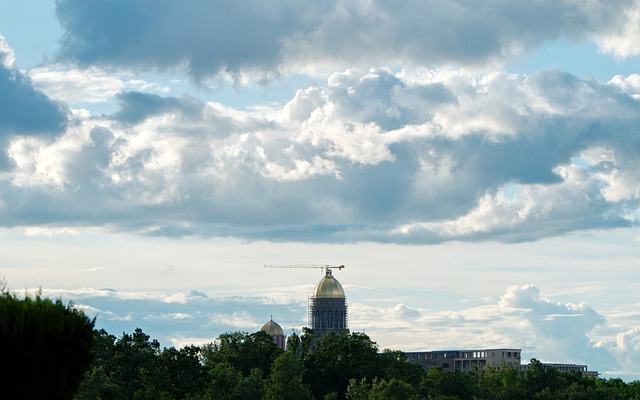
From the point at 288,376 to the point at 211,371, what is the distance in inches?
390

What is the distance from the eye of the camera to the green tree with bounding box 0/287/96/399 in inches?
2092

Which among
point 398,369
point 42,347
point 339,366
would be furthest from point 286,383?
point 42,347

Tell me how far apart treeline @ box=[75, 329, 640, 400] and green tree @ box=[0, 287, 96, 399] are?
52.7m

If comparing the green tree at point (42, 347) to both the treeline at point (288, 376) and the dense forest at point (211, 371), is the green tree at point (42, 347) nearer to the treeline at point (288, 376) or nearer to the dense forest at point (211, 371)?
the dense forest at point (211, 371)

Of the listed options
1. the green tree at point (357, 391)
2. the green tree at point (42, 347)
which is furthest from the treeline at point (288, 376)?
the green tree at point (42, 347)

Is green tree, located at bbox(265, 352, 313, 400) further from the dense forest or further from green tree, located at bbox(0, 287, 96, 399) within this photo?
green tree, located at bbox(0, 287, 96, 399)

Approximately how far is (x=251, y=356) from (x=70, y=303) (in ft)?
404

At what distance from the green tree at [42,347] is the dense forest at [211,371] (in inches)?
1.8

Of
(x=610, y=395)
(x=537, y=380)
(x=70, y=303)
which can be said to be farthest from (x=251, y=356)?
(x=70, y=303)

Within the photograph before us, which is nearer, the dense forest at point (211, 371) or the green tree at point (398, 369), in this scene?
the dense forest at point (211, 371)

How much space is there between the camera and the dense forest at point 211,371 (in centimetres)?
5391

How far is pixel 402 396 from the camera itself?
484ft

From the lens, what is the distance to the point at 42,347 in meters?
54.1

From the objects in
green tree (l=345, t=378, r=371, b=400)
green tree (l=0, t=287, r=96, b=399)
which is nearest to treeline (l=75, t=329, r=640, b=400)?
green tree (l=345, t=378, r=371, b=400)
